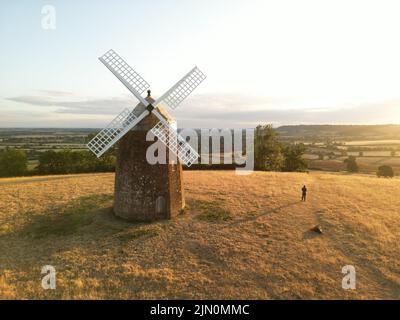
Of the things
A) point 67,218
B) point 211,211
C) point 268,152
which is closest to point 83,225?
point 67,218

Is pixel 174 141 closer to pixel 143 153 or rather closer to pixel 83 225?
A: pixel 143 153

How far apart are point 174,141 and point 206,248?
21.9 ft

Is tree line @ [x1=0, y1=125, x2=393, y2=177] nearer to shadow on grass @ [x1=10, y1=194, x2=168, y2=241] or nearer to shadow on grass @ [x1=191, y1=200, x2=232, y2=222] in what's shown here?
shadow on grass @ [x1=10, y1=194, x2=168, y2=241]

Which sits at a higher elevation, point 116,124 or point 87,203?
point 116,124

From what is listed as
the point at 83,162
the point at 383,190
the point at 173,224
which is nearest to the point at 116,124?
the point at 173,224

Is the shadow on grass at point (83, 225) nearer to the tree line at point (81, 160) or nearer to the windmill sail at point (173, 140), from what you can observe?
the windmill sail at point (173, 140)

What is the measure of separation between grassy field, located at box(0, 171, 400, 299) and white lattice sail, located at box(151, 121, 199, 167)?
160 inches

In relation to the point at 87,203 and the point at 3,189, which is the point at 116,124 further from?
the point at 3,189

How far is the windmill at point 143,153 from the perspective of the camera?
17703 millimetres

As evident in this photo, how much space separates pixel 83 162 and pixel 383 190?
42.8 metres

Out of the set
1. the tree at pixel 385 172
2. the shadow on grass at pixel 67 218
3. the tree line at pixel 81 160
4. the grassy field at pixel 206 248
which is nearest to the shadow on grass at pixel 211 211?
the grassy field at pixel 206 248

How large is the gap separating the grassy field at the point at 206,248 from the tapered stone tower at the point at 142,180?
921mm

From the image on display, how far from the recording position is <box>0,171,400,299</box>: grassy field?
501 inches

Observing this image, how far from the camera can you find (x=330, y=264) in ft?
49.0
